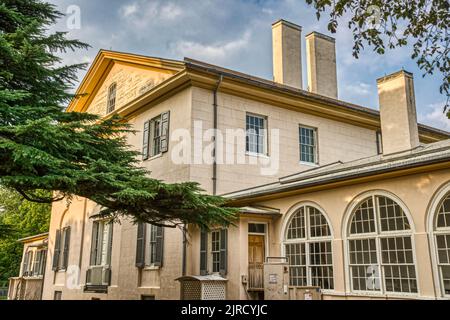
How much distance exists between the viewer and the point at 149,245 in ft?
54.4

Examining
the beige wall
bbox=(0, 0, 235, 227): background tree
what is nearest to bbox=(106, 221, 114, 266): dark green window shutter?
the beige wall

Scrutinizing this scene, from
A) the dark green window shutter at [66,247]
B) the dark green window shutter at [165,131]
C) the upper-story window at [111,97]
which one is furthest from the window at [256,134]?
the dark green window shutter at [66,247]

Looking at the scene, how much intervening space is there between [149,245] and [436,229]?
1059 cm

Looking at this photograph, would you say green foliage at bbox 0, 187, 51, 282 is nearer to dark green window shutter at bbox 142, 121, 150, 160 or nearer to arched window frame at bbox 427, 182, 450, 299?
dark green window shutter at bbox 142, 121, 150, 160

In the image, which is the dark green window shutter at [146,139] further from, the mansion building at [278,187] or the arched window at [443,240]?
the arched window at [443,240]

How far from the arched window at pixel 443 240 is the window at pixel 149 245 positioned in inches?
370

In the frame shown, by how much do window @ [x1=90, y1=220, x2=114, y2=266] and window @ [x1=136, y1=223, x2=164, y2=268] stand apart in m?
3.06

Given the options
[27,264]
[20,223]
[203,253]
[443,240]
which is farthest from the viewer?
[20,223]

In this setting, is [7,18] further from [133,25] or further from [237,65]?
A: [237,65]

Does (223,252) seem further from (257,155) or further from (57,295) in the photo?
(57,295)

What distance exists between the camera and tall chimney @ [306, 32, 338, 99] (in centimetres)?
2138

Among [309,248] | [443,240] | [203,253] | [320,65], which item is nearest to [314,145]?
[320,65]

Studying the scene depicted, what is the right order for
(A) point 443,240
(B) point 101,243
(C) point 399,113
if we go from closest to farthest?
1. (A) point 443,240
2. (C) point 399,113
3. (B) point 101,243
